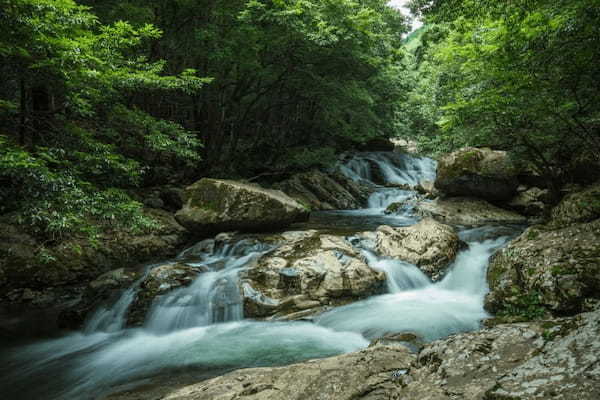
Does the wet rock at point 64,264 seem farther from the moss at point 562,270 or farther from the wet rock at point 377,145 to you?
the wet rock at point 377,145

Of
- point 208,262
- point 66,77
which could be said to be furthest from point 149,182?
point 66,77

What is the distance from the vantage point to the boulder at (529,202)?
504 inches

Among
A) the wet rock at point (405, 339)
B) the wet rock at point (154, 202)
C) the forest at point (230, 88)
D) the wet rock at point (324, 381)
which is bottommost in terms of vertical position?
the wet rock at point (405, 339)

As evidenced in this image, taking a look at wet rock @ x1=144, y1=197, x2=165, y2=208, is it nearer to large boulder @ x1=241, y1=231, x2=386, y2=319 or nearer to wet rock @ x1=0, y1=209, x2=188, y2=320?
wet rock @ x1=0, y1=209, x2=188, y2=320

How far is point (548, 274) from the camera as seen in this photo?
538 centimetres

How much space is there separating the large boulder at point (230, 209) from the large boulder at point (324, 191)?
6.59 meters

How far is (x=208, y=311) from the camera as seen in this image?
696 cm

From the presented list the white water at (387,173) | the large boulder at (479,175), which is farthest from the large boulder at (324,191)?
the large boulder at (479,175)

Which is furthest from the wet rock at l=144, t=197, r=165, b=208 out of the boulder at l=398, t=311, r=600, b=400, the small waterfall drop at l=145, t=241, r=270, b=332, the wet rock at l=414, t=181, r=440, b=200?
the wet rock at l=414, t=181, r=440, b=200

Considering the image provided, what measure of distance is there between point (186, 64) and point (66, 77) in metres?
10.1

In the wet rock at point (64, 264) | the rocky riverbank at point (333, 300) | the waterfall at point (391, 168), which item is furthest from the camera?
the waterfall at point (391, 168)

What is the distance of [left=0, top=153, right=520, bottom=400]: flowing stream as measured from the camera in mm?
5223

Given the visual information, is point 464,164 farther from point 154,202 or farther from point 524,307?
point 154,202

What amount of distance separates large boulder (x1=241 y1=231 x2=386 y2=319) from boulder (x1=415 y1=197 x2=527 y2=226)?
6.77 meters
